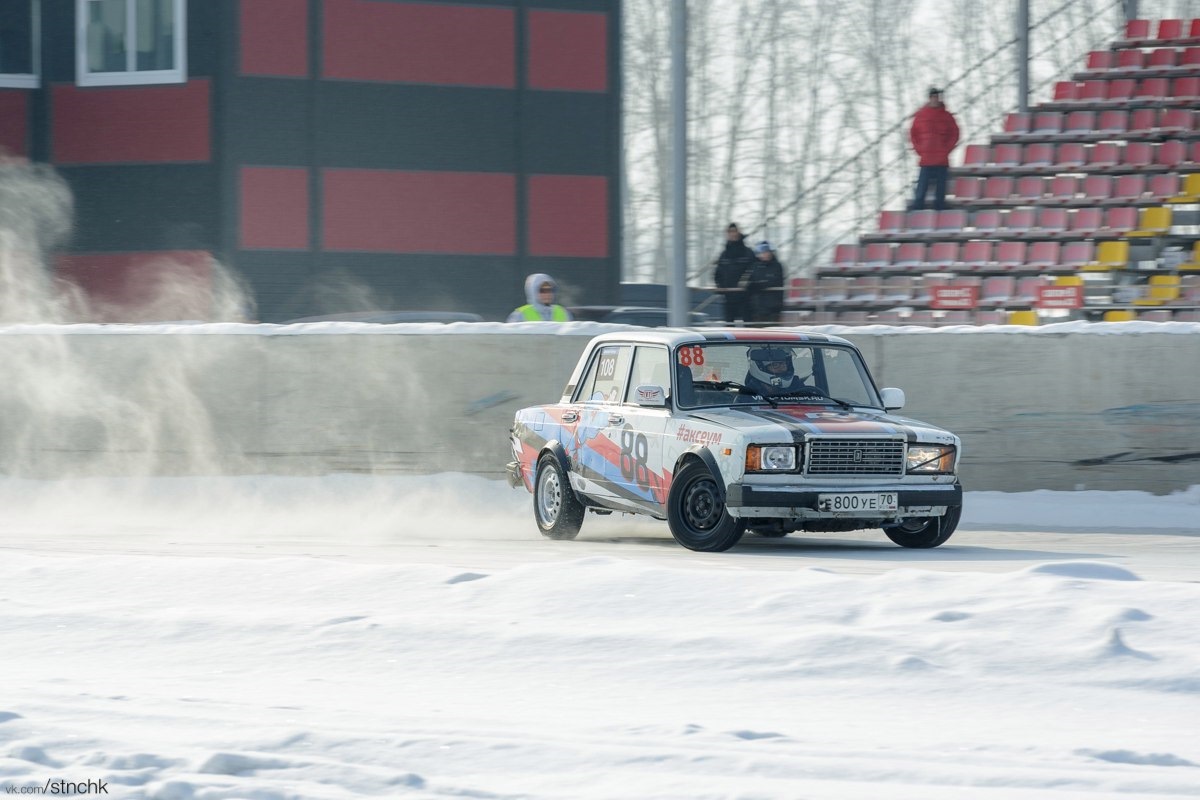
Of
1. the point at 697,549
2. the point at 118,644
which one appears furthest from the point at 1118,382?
the point at 118,644

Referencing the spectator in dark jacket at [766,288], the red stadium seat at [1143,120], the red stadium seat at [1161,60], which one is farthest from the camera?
the red stadium seat at [1161,60]

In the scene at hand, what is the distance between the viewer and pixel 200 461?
1669 cm

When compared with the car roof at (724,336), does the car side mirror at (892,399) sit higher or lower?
lower

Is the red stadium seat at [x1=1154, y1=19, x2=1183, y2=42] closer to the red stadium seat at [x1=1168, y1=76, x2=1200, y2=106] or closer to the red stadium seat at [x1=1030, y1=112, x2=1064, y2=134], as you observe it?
the red stadium seat at [x1=1168, y1=76, x2=1200, y2=106]

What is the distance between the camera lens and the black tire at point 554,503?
43.1 ft

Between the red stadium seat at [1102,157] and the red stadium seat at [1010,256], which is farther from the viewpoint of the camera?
the red stadium seat at [1102,157]

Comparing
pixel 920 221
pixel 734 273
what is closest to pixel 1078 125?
pixel 920 221

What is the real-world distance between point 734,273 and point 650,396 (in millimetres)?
10298

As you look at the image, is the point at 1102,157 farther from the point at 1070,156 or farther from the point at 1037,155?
the point at 1037,155

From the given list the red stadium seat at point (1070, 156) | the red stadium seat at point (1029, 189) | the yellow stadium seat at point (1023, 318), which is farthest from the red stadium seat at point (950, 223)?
the yellow stadium seat at point (1023, 318)

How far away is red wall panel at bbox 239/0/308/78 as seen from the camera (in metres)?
28.9

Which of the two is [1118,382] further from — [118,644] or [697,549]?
[118,644]

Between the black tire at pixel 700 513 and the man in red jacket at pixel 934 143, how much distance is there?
48.9 feet

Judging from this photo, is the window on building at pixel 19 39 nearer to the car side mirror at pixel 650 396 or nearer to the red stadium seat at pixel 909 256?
the red stadium seat at pixel 909 256
